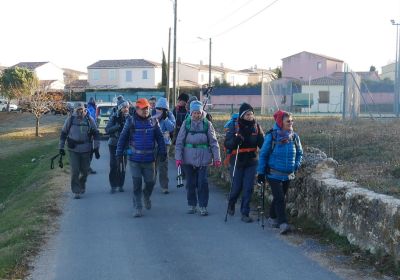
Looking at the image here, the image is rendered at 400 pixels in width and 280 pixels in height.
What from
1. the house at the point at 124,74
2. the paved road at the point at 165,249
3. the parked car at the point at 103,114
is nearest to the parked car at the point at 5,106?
the house at the point at 124,74

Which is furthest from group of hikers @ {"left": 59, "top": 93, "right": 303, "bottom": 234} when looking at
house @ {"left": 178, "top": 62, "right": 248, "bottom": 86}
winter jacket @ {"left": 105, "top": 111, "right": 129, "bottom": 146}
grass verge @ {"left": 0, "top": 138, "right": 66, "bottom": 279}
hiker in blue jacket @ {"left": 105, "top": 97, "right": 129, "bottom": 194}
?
house @ {"left": 178, "top": 62, "right": 248, "bottom": 86}

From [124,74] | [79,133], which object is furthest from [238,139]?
[124,74]

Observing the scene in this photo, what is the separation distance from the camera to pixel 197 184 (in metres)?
9.86

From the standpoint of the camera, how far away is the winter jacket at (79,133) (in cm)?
1153

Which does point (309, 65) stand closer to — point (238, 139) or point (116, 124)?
point (116, 124)

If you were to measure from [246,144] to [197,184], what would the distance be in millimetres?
1152

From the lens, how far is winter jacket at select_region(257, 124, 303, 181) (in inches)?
328

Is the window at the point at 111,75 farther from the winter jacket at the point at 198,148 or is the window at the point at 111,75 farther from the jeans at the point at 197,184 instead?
the winter jacket at the point at 198,148

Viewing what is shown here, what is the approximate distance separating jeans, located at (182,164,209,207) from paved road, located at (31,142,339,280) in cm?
28

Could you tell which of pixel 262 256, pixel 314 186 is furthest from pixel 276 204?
pixel 262 256

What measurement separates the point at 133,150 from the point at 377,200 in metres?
4.22

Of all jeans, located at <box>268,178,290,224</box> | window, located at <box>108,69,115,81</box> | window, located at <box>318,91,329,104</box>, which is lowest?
jeans, located at <box>268,178,290,224</box>

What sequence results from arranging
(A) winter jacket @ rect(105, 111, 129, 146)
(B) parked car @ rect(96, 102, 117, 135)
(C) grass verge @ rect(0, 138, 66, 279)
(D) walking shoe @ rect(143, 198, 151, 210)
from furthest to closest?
(B) parked car @ rect(96, 102, 117, 135) → (A) winter jacket @ rect(105, 111, 129, 146) → (D) walking shoe @ rect(143, 198, 151, 210) → (C) grass verge @ rect(0, 138, 66, 279)

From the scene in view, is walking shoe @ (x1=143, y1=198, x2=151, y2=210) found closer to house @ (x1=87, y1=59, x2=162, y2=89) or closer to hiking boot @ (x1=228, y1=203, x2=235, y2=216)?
hiking boot @ (x1=228, y1=203, x2=235, y2=216)
